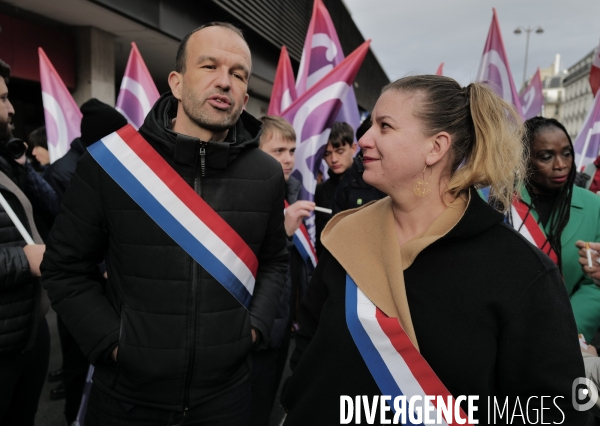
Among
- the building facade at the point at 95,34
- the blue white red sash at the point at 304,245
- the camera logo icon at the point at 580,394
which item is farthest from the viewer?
the building facade at the point at 95,34

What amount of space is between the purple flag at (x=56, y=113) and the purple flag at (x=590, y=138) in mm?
5678

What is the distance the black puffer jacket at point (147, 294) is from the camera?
5.31ft

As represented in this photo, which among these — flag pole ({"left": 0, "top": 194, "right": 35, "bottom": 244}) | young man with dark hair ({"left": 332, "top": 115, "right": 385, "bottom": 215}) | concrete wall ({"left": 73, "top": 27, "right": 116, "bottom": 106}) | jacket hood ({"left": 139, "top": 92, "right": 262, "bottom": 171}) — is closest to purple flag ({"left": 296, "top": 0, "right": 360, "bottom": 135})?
young man with dark hair ({"left": 332, "top": 115, "right": 385, "bottom": 215})

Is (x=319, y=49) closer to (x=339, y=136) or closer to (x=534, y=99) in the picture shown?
(x=339, y=136)

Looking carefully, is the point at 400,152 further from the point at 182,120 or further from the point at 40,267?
the point at 40,267

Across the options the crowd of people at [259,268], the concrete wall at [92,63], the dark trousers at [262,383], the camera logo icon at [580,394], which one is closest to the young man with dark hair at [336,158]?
the dark trousers at [262,383]

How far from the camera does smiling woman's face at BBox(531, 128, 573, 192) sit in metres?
2.41

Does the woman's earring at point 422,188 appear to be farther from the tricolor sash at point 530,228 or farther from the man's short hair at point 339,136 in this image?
the man's short hair at point 339,136

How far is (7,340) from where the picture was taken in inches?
72.5

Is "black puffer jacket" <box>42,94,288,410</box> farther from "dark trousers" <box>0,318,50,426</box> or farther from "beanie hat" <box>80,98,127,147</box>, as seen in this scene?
"beanie hat" <box>80,98,127,147</box>

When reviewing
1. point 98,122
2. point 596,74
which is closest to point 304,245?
point 98,122

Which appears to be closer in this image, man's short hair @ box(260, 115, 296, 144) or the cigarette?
the cigarette

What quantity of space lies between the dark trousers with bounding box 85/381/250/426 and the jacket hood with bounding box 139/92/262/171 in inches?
36.1

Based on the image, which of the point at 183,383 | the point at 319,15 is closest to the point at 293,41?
the point at 319,15
